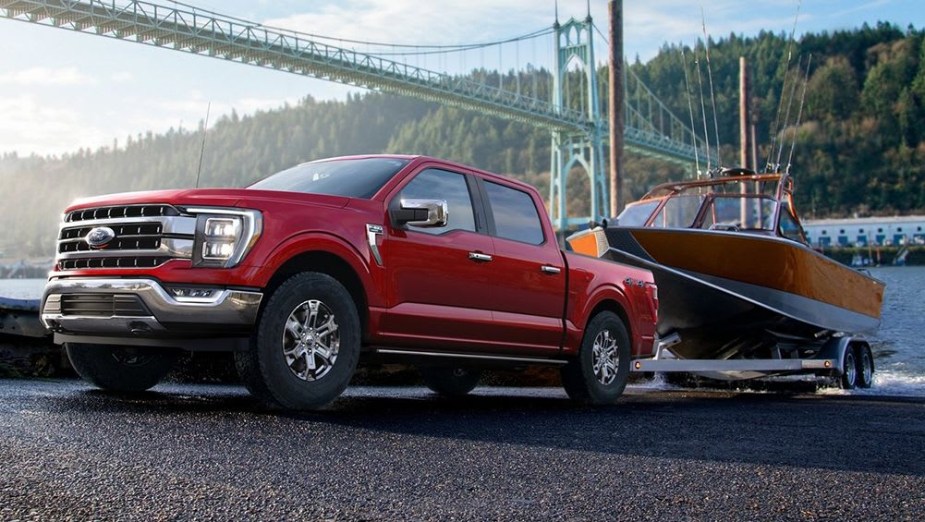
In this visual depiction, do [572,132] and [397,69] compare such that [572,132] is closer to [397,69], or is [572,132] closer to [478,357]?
[397,69]

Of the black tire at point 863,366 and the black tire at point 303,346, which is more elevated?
the black tire at point 303,346

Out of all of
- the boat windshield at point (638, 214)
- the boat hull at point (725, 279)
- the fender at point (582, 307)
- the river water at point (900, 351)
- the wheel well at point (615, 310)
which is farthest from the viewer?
the river water at point (900, 351)

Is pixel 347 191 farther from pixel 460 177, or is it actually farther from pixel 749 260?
pixel 749 260

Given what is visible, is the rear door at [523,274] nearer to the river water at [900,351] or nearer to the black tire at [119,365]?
the black tire at [119,365]

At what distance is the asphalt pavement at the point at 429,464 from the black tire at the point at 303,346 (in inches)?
7.1

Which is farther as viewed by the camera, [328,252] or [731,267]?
[731,267]

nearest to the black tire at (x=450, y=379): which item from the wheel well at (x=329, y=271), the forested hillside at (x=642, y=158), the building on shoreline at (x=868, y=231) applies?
the wheel well at (x=329, y=271)

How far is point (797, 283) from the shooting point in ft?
40.9

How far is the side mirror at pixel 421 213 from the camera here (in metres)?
6.73

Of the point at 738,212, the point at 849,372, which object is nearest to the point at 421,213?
the point at 738,212

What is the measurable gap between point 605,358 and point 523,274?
1.53 m

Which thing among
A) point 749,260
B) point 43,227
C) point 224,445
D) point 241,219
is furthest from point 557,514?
point 43,227

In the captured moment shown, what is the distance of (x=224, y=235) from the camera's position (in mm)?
6051

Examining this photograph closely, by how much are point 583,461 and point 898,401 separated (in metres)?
6.66
